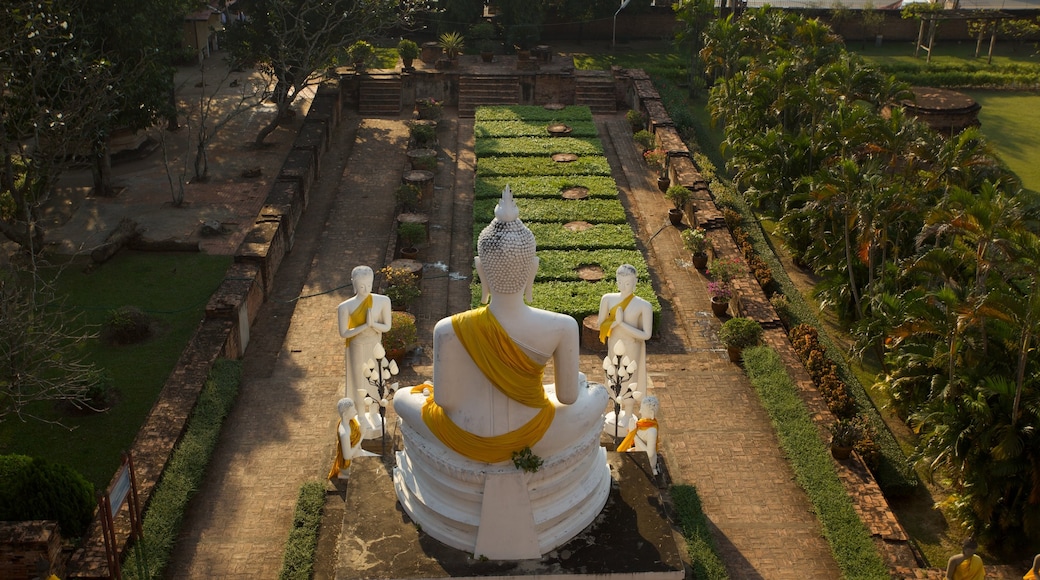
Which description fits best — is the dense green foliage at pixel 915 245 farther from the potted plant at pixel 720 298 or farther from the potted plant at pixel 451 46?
the potted plant at pixel 451 46

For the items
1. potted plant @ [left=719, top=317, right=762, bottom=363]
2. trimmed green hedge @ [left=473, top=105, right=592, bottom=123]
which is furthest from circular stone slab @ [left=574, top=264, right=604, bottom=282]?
trimmed green hedge @ [left=473, top=105, right=592, bottom=123]

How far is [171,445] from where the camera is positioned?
14305mm

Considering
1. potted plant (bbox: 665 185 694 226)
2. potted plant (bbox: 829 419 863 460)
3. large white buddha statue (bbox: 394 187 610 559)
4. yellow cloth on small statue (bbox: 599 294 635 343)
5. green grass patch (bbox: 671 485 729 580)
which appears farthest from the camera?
potted plant (bbox: 665 185 694 226)

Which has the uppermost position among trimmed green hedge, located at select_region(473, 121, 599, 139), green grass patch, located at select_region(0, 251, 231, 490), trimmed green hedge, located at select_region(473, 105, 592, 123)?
trimmed green hedge, located at select_region(473, 105, 592, 123)

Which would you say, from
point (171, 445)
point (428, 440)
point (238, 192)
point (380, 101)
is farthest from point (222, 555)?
point (380, 101)

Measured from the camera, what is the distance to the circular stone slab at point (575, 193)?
23.3 metres

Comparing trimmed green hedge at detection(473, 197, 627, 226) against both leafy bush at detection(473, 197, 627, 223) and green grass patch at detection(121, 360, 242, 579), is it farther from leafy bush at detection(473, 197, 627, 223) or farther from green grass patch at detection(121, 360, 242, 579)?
green grass patch at detection(121, 360, 242, 579)

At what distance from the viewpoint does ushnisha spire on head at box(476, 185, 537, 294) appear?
10273 millimetres

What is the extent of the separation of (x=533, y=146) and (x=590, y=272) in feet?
24.1

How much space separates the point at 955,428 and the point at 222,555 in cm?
929

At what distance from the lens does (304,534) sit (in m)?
12.9

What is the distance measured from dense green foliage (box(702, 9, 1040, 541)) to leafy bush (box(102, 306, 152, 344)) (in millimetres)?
11595

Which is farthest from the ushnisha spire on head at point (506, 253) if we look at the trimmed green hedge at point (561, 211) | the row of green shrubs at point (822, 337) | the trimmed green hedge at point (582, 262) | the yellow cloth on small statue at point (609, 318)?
the trimmed green hedge at point (561, 211)

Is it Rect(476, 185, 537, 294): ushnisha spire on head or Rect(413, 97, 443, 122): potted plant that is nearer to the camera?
Rect(476, 185, 537, 294): ushnisha spire on head
